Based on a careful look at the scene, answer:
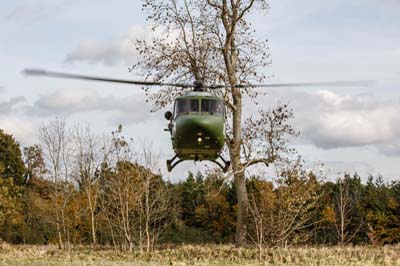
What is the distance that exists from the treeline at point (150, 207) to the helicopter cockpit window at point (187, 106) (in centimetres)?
923

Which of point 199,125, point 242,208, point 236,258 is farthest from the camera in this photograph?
point 242,208

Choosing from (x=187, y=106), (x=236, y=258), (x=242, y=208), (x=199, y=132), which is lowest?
(x=236, y=258)

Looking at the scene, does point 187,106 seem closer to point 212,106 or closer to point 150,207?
point 212,106

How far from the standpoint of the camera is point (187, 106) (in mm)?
14844

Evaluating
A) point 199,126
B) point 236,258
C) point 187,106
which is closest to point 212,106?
point 187,106

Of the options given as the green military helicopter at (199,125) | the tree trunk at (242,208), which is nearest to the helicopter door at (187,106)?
the green military helicopter at (199,125)

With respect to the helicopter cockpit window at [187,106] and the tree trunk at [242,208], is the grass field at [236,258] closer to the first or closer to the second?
the tree trunk at [242,208]

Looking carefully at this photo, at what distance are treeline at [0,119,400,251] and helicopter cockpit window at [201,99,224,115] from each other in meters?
9.07

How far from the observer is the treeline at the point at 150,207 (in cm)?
2805

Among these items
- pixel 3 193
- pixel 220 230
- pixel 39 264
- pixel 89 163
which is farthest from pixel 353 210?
pixel 39 264

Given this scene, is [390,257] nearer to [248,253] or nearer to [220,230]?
[248,253]

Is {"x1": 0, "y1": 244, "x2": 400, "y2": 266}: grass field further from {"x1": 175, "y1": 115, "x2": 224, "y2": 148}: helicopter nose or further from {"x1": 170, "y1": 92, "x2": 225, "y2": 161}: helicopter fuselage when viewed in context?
{"x1": 175, "y1": 115, "x2": 224, "y2": 148}: helicopter nose

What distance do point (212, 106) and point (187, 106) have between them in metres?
0.62

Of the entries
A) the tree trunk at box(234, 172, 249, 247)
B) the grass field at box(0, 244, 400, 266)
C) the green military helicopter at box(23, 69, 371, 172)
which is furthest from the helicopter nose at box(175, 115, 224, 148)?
the tree trunk at box(234, 172, 249, 247)
